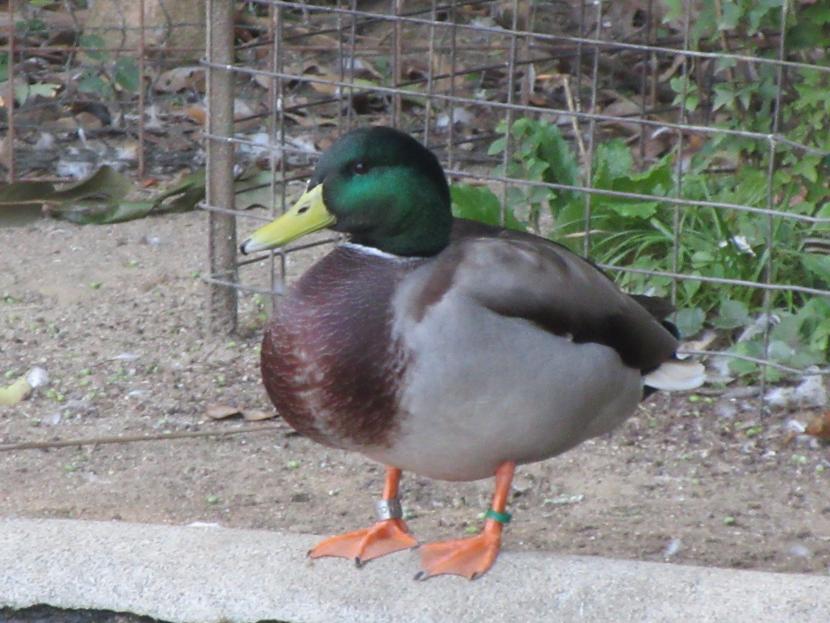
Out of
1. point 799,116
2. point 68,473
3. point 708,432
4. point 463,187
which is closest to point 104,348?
point 68,473

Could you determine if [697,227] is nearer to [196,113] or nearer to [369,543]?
[369,543]

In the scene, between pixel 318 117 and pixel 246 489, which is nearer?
pixel 246 489

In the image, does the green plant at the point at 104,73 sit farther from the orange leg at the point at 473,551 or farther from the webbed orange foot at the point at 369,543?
the orange leg at the point at 473,551

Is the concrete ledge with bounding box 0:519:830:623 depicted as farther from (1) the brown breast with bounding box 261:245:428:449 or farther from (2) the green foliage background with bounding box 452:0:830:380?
→ (2) the green foliage background with bounding box 452:0:830:380

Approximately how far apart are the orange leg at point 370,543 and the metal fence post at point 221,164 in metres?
1.95

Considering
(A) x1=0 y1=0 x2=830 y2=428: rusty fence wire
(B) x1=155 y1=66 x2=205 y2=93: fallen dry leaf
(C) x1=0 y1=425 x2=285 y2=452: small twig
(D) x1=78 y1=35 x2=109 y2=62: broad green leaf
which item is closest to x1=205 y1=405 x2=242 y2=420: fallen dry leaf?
(C) x1=0 y1=425 x2=285 y2=452: small twig

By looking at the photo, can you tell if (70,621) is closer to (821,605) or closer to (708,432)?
(821,605)

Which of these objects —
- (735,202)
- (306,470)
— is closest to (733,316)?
(735,202)

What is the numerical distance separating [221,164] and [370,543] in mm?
2148

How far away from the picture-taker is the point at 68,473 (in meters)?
4.24

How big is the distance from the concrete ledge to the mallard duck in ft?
0.25

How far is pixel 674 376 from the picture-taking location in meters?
3.60

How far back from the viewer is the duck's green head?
10.3 feet

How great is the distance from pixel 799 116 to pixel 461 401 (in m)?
2.48
